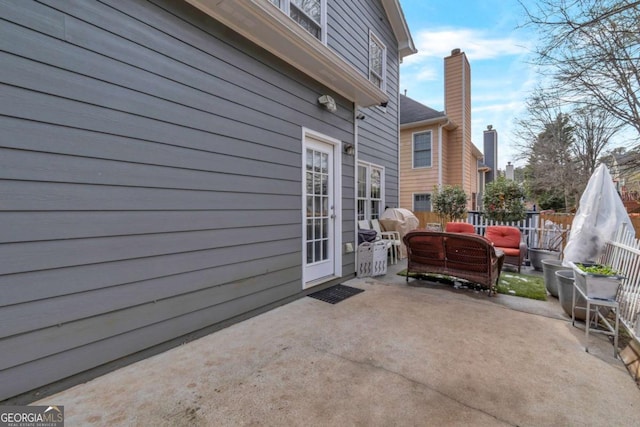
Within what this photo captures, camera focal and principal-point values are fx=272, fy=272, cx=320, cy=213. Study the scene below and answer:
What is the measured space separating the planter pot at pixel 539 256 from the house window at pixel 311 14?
5800 mm

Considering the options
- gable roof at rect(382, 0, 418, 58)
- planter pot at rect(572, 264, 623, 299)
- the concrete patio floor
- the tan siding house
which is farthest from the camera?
the tan siding house

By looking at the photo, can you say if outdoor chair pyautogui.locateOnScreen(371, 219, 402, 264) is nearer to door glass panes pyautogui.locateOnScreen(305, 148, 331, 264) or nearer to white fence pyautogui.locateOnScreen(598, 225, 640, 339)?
door glass panes pyautogui.locateOnScreen(305, 148, 331, 264)

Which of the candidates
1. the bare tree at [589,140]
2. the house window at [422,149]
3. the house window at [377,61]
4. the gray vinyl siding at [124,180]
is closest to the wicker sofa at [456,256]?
the gray vinyl siding at [124,180]

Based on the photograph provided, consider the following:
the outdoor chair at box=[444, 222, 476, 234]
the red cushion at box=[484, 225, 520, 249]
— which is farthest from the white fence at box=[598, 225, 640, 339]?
the outdoor chair at box=[444, 222, 476, 234]

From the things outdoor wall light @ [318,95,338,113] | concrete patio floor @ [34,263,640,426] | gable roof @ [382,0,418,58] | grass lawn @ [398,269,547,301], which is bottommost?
grass lawn @ [398,269,547,301]

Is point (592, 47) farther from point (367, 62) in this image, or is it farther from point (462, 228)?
point (462, 228)

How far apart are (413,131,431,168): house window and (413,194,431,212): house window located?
1.18 m

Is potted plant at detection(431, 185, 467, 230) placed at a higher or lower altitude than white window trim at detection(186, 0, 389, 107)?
lower

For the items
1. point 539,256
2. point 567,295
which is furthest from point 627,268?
point 539,256

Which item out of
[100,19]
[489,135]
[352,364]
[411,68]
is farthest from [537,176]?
→ [100,19]

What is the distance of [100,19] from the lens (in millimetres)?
2002

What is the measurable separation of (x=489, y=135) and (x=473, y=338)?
23707 mm

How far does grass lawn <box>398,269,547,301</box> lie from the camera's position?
4.04 meters

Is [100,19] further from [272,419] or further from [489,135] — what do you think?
[489,135]
